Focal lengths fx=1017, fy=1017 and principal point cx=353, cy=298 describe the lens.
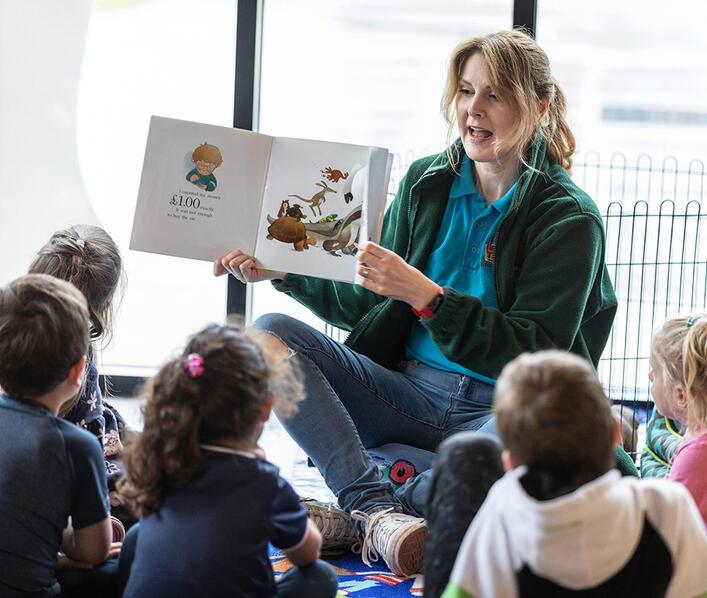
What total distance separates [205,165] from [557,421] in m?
1.27

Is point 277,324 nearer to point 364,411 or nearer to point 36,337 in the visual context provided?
point 364,411

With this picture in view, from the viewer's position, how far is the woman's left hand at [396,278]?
2068 mm

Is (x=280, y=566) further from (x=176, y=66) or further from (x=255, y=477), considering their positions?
(x=176, y=66)

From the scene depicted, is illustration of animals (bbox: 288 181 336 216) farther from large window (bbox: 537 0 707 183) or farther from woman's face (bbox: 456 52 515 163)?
large window (bbox: 537 0 707 183)

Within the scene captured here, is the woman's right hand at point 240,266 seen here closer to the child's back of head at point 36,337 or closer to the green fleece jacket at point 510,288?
the green fleece jacket at point 510,288

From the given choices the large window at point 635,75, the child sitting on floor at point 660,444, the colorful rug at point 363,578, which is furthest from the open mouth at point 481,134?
the large window at point 635,75

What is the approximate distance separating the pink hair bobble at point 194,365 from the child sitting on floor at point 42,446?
0.25 metres

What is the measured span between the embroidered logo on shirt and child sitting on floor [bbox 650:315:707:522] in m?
0.40

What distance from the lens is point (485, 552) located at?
120 centimetres

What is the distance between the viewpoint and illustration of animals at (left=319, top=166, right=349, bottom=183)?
2205 mm

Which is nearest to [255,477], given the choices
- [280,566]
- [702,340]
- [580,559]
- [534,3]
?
[580,559]

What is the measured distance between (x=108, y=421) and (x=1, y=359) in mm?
563

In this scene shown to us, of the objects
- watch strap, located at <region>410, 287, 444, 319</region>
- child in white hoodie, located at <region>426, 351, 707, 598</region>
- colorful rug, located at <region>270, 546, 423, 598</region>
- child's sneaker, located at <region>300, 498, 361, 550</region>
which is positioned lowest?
colorful rug, located at <region>270, 546, 423, 598</region>

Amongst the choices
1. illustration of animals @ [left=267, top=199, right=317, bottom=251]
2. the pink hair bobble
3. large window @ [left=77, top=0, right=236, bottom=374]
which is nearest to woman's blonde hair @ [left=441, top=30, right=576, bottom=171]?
illustration of animals @ [left=267, top=199, right=317, bottom=251]
